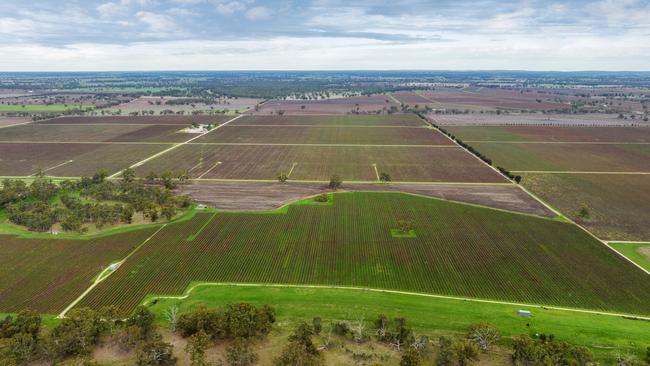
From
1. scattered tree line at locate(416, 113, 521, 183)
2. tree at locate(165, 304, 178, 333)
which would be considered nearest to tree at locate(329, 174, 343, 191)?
scattered tree line at locate(416, 113, 521, 183)

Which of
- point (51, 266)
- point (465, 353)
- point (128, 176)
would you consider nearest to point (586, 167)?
point (465, 353)

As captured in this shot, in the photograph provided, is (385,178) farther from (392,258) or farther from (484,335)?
(484,335)

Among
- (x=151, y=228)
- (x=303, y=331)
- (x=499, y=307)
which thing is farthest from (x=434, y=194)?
(x=151, y=228)

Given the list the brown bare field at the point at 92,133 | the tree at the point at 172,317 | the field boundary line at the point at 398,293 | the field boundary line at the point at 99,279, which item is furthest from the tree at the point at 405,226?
the brown bare field at the point at 92,133

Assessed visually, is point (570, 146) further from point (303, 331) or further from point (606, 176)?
point (303, 331)

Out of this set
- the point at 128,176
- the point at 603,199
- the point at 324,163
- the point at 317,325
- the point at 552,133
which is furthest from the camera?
the point at 552,133

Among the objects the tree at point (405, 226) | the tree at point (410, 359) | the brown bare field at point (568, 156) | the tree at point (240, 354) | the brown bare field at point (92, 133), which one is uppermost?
the brown bare field at point (92, 133)

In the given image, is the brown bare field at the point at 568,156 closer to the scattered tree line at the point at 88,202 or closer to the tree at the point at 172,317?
the scattered tree line at the point at 88,202
